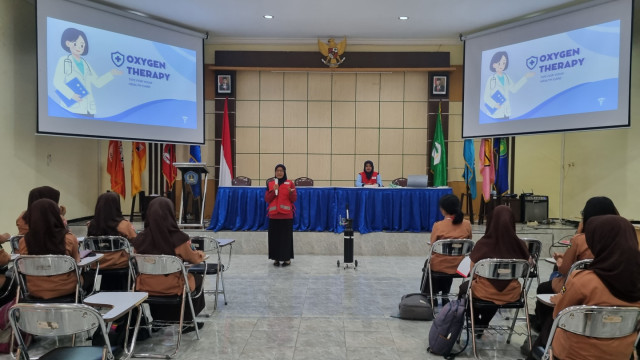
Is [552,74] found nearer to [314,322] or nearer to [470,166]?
[470,166]

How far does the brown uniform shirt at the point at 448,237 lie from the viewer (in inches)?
160

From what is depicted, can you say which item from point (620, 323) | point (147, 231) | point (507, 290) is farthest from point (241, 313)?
point (620, 323)

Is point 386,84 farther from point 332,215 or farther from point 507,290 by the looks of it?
point 507,290

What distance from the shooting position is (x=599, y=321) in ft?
6.90

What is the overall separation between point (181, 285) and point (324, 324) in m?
1.40

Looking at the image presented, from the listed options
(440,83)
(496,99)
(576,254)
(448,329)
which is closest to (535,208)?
(496,99)

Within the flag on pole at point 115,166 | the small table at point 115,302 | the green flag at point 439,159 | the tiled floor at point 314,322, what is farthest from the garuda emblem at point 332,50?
the small table at point 115,302

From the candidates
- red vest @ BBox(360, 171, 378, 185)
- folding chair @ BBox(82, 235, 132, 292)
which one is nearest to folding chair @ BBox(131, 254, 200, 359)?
folding chair @ BBox(82, 235, 132, 292)

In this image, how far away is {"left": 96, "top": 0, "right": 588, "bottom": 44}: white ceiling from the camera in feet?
25.0

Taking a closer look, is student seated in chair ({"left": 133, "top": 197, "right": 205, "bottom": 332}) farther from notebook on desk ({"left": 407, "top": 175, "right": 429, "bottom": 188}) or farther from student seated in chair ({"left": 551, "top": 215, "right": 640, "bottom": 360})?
notebook on desk ({"left": 407, "top": 175, "right": 429, "bottom": 188})

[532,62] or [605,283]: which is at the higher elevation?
[532,62]

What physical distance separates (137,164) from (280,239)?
3917 mm

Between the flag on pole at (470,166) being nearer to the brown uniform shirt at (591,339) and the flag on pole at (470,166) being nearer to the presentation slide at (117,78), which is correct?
the presentation slide at (117,78)

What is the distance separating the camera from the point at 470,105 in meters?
8.44
